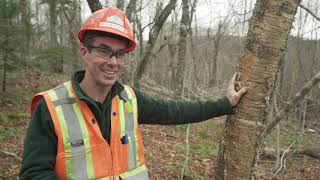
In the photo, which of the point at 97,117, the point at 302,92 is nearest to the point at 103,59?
the point at 97,117

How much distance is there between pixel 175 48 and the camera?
17.9m

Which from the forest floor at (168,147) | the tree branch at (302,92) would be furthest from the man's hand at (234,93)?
the forest floor at (168,147)

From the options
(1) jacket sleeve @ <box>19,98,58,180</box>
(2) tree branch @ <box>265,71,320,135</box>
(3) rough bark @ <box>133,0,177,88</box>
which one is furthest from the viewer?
(3) rough bark @ <box>133,0,177,88</box>

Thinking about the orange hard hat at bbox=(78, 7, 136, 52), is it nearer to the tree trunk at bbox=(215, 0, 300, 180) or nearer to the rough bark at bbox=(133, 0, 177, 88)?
the tree trunk at bbox=(215, 0, 300, 180)

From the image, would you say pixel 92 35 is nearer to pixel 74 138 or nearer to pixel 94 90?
pixel 94 90

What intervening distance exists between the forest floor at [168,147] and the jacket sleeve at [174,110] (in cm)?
430

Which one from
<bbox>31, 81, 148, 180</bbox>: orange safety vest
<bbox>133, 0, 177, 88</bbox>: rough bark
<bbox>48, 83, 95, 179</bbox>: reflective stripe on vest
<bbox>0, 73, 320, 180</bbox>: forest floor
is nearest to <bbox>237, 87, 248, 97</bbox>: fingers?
<bbox>31, 81, 148, 180</bbox>: orange safety vest

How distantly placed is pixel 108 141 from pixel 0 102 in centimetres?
1068

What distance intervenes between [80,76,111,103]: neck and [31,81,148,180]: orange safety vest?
91mm

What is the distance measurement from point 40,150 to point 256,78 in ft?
4.98

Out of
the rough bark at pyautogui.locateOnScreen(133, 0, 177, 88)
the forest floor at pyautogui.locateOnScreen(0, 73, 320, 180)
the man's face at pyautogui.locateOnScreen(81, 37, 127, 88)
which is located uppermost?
the rough bark at pyautogui.locateOnScreen(133, 0, 177, 88)

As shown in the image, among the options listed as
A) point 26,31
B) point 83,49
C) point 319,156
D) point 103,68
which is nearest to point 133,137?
point 103,68

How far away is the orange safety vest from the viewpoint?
214cm

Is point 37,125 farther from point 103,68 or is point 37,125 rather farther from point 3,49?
point 3,49
